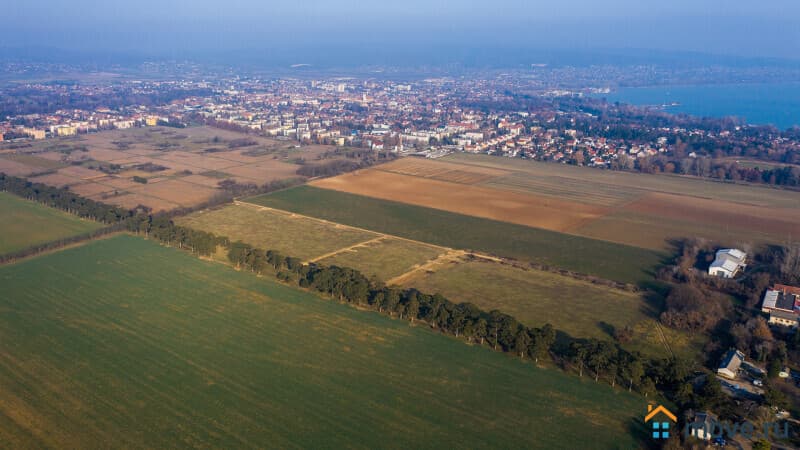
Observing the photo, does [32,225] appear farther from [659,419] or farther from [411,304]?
[659,419]

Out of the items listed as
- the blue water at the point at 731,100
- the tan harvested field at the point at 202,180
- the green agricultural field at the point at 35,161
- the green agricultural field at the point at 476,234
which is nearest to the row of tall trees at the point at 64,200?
the green agricultural field at the point at 35,161

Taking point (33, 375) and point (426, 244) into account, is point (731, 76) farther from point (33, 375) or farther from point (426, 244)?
point (33, 375)

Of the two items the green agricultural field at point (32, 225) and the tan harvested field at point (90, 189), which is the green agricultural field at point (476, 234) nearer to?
the green agricultural field at point (32, 225)

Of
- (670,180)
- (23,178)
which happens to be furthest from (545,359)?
(23,178)

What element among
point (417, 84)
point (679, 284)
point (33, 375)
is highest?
point (417, 84)

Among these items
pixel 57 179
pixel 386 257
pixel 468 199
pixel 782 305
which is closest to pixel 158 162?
pixel 57 179
